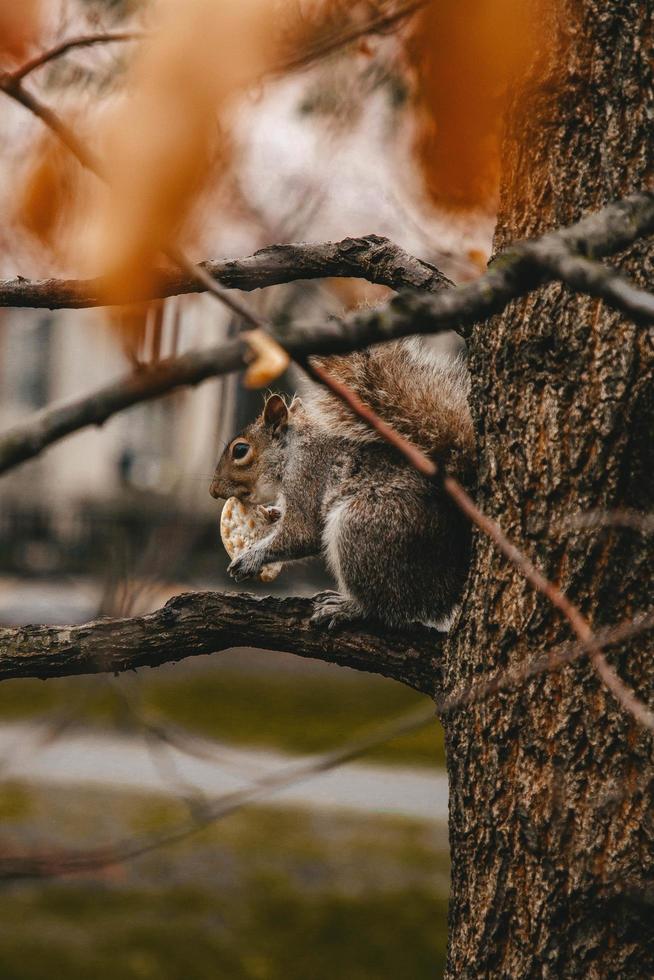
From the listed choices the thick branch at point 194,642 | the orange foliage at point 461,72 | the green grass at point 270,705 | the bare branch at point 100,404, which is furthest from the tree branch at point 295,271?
the green grass at point 270,705

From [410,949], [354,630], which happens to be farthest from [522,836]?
[410,949]

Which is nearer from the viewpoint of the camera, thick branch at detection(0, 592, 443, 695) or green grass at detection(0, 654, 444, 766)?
thick branch at detection(0, 592, 443, 695)

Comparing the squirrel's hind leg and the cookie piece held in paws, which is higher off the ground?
the cookie piece held in paws

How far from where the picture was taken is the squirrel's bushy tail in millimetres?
2102

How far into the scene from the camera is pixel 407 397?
214 centimetres

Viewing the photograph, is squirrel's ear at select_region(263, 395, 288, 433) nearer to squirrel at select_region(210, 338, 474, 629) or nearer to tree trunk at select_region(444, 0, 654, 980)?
squirrel at select_region(210, 338, 474, 629)

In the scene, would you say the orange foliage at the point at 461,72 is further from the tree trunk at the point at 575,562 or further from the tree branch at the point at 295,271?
the tree branch at the point at 295,271

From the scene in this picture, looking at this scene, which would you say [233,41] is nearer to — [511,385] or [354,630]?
[511,385]

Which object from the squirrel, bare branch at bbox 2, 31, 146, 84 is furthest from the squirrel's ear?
bare branch at bbox 2, 31, 146, 84

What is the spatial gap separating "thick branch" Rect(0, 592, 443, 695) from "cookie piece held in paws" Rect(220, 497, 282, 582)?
799 millimetres

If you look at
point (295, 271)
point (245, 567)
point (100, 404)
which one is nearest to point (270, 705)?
point (245, 567)

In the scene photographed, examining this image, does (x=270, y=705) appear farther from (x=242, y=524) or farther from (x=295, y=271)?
(x=295, y=271)

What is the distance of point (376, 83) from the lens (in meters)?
0.99

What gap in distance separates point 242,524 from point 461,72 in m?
2.26
